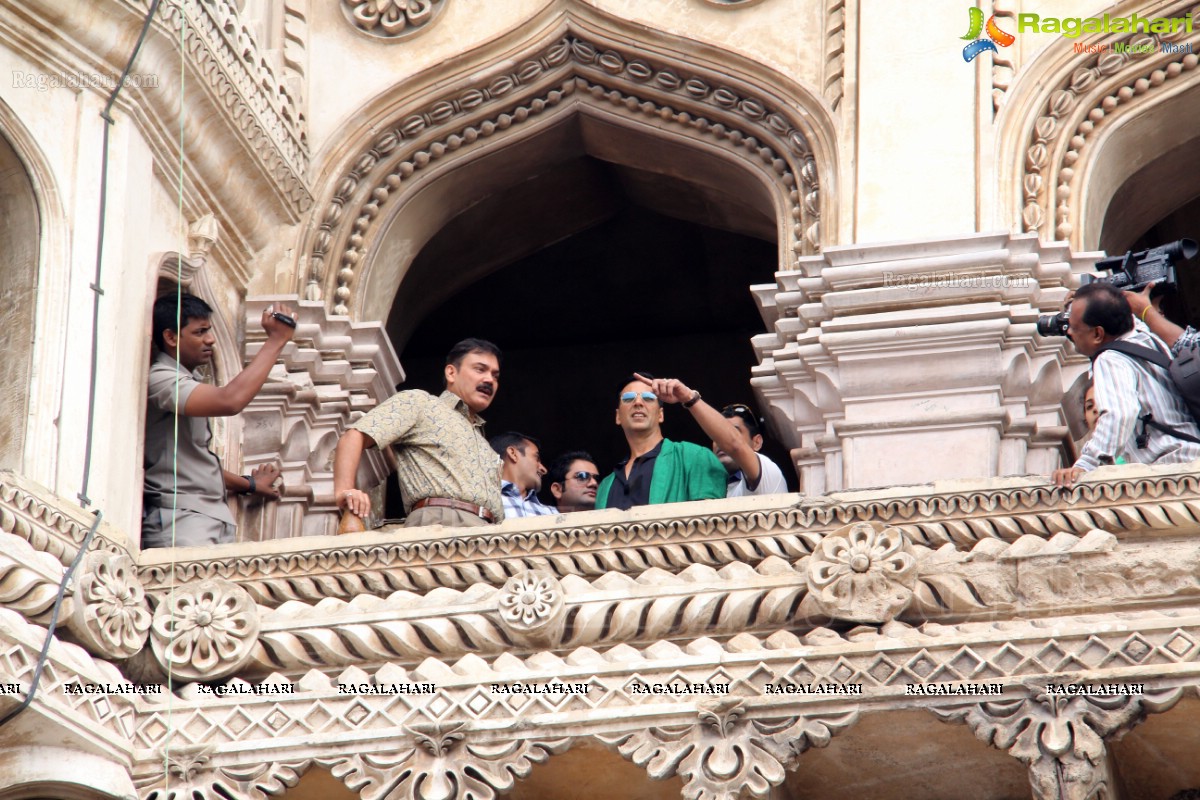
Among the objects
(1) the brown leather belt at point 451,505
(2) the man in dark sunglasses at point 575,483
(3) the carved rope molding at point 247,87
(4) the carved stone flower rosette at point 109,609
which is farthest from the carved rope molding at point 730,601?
(3) the carved rope molding at point 247,87

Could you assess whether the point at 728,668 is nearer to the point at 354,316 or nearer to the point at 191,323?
the point at 191,323

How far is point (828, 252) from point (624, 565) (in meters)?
2.18

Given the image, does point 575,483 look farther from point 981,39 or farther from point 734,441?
point 981,39

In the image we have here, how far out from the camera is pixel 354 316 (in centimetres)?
1173

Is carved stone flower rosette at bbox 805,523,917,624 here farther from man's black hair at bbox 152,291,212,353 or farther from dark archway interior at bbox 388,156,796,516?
dark archway interior at bbox 388,156,796,516

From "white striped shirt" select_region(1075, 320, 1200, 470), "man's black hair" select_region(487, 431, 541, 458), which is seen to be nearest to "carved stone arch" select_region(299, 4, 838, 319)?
A: "man's black hair" select_region(487, 431, 541, 458)

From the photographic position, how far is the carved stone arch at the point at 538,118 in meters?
11.7

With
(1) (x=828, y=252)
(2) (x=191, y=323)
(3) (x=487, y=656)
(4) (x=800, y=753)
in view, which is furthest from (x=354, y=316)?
(4) (x=800, y=753)

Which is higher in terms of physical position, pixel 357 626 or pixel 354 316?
pixel 354 316

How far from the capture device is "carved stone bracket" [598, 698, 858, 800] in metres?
8.28

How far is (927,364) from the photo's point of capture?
1041 centimetres

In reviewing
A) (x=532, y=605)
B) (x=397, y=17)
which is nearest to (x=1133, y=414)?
(x=532, y=605)

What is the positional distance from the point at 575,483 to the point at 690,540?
8.84ft

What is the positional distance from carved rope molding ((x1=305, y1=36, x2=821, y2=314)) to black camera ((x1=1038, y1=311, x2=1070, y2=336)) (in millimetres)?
2219
